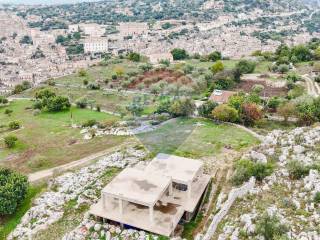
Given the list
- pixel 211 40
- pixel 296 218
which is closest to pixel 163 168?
pixel 296 218

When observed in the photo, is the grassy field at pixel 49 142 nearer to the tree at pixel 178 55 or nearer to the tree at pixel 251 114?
the tree at pixel 251 114

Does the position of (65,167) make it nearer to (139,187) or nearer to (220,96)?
(139,187)

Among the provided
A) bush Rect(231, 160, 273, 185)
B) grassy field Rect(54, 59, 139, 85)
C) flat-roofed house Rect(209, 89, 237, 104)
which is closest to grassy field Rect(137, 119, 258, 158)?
bush Rect(231, 160, 273, 185)

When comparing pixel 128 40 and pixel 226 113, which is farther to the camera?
pixel 128 40

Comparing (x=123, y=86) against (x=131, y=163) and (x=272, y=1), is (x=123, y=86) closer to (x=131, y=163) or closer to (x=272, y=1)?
(x=131, y=163)

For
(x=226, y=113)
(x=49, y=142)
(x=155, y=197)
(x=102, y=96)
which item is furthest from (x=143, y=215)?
(x=102, y=96)

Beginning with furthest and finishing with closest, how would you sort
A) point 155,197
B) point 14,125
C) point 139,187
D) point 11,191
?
point 14,125 < point 11,191 < point 139,187 < point 155,197
